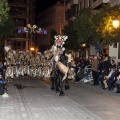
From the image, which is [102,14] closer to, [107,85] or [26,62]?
[26,62]

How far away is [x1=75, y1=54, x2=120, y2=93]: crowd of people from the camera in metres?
18.8

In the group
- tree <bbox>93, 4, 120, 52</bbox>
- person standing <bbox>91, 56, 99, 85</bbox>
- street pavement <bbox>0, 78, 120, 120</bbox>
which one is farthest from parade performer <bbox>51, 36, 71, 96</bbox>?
tree <bbox>93, 4, 120, 52</bbox>

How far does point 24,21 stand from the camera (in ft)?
305

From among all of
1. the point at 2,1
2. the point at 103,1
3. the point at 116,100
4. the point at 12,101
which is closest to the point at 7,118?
the point at 12,101

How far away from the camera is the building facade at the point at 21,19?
91125 millimetres

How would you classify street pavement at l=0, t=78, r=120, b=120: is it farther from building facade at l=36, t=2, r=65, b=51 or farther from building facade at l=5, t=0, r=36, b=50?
building facade at l=5, t=0, r=36, b=50

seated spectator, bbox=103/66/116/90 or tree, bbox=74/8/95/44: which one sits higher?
tree, bbox=74/8/95/44

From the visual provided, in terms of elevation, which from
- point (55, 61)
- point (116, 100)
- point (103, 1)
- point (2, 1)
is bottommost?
point (116, 100)

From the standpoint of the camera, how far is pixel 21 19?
303 ft

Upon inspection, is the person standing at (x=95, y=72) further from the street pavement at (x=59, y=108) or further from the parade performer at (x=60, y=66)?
the street pavement at (x=59, y=108)

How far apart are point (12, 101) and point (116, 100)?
414 cm

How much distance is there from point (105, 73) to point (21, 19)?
73.4 metres

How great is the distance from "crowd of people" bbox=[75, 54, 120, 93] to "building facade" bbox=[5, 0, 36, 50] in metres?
65.9

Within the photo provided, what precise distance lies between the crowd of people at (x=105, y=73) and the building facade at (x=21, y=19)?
65.9 m
